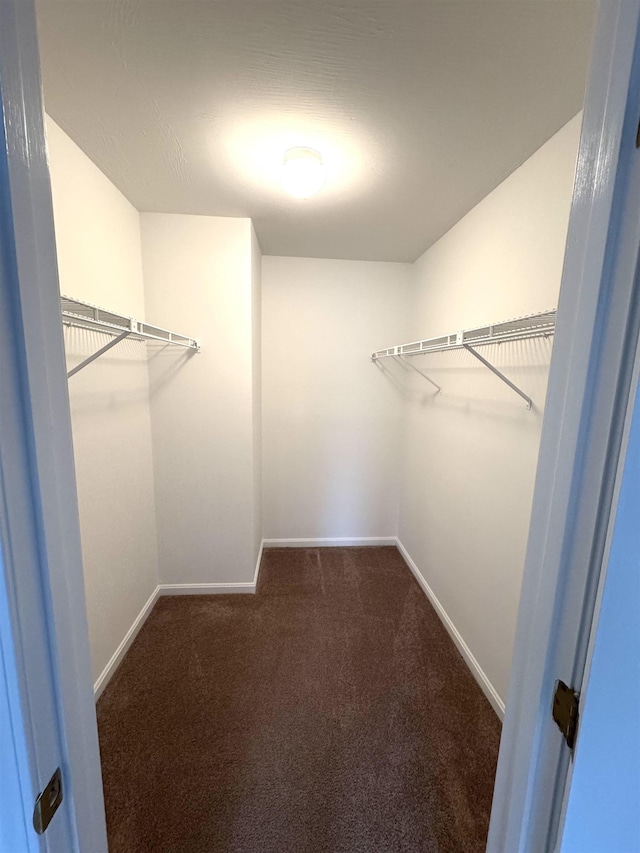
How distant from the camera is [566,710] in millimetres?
538

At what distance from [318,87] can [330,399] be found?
2078 mm

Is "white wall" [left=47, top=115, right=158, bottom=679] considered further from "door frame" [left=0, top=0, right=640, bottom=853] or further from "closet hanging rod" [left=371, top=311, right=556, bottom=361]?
"closet hanging rod" [left=371, top=311, right=556, bottom=361]

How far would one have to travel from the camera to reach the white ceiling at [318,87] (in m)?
0.93

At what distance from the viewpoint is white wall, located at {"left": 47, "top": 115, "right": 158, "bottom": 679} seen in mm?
1457

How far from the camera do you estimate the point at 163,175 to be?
1.69 metres

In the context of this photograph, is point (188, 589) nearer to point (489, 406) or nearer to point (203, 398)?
point (203, 398)

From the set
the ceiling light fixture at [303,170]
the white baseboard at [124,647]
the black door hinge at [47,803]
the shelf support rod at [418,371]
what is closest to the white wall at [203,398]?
the white baseboard at [124,647]

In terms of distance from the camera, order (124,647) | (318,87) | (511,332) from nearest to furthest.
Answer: (318,87)
(511,332)
(124,647)

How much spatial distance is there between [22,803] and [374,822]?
52.5 inches

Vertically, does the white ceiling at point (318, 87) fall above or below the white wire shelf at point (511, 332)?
above

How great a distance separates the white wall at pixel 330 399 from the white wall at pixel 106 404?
3.52 ft

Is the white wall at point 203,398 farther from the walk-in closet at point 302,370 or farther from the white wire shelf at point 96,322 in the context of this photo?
the white wire shelf at point 96,322

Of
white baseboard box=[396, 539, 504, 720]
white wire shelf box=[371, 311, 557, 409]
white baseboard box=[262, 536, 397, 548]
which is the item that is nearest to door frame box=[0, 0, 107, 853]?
white wire shelf box=[371, 311, 557, 409]

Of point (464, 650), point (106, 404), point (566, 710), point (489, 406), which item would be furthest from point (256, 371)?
point (566, 710)
